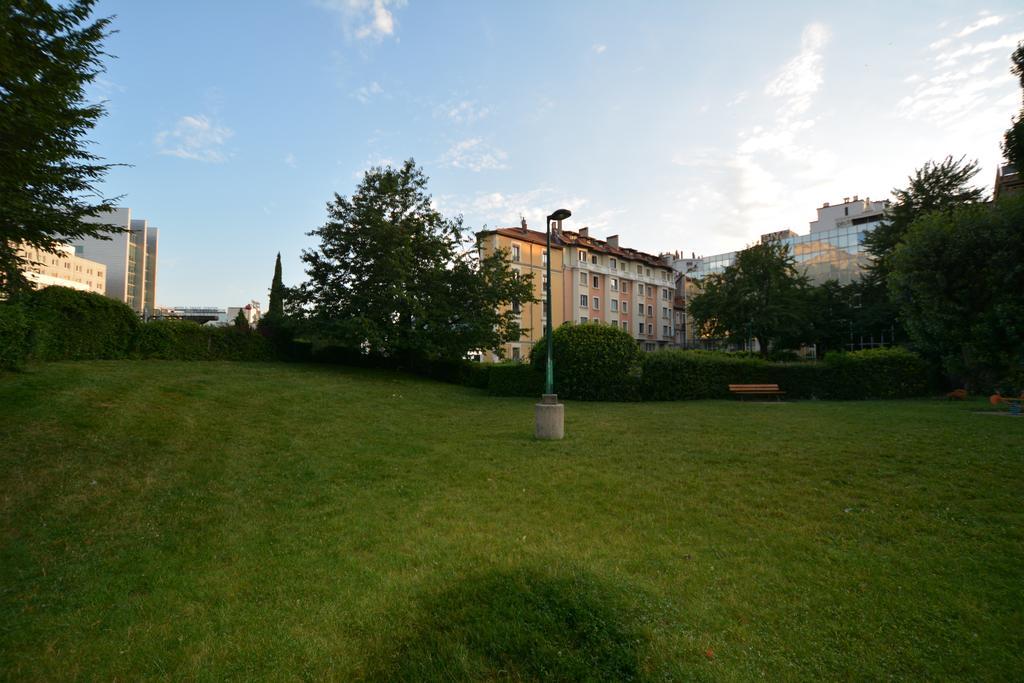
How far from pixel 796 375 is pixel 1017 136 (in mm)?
15850

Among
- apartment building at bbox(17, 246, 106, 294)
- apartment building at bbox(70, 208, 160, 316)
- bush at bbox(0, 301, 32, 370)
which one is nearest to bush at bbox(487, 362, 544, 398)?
bush at bbox(0, 301, 32, 370)

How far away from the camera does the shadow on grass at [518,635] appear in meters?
3.66

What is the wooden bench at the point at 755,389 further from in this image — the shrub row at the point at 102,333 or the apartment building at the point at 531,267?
the apartment building at the point at 531,267

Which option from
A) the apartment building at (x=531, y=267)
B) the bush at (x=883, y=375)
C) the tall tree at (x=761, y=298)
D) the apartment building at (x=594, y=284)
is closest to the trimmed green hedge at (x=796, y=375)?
the bush at (x=883, y=375)

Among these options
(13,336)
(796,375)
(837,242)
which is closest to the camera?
(13,336)

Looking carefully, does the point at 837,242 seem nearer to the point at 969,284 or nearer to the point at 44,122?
the point at 969,284

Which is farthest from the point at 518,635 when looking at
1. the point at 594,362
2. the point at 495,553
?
the point at 594,362

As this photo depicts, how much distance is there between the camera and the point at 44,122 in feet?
24.2

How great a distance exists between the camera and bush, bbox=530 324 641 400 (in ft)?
71.1

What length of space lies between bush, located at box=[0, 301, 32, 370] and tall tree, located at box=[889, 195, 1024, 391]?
96.4 ft

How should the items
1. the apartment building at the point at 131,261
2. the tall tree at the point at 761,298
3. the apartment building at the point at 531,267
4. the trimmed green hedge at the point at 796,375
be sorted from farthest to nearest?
the apartment building at the point at 131,261 → the apartment building at the point at 531,267 → the tall tree at the point at 761,298 → the trimmed green hedge at the point at 796,375

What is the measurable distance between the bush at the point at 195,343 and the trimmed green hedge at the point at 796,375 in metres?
23.7

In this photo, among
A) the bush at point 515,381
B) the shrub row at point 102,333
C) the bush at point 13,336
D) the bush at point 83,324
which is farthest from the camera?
the bush at point 515,381

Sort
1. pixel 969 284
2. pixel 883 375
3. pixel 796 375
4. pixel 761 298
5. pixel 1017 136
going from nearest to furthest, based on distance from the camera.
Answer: pixel 1017 136, pixel 969 284, pixel 883 375, pixel 796 375, pixel 761 298
